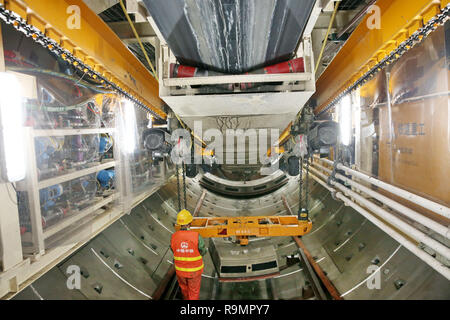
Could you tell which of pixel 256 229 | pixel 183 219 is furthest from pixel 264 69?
pixel 256 229

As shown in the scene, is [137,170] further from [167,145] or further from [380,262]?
[380,262]

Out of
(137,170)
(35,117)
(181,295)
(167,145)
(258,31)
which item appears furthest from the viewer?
(137,170)

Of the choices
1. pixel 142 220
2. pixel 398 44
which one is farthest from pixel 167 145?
pixel 398 44

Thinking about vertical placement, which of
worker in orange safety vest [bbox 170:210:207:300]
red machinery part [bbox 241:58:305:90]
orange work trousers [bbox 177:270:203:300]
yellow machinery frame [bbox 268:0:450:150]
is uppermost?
yellow machinery frame [bbox 268:0:450:150]

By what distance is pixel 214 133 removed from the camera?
386 cm

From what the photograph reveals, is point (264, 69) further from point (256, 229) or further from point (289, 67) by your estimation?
point (256, 229)

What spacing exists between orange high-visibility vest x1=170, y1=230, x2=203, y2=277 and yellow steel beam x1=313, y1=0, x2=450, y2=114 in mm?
2539

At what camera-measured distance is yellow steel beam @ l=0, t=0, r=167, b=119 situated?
4.43ft

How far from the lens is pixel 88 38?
71.1 inches

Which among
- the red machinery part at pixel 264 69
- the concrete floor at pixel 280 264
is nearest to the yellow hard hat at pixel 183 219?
the concrete floor at pixel 280 264

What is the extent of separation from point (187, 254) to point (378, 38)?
286 cm

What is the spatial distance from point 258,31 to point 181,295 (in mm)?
3320

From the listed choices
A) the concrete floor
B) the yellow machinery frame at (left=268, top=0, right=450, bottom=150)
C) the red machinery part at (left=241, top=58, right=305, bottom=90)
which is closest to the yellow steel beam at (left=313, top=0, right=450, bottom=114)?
the yellow machinery frame at (left=268, top=0, right=450, bottom=150)

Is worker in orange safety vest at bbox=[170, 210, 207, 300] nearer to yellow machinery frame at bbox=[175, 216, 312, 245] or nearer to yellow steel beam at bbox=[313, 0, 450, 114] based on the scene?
yellow machinery frame at bbox=[175, 216, 312, 245]
